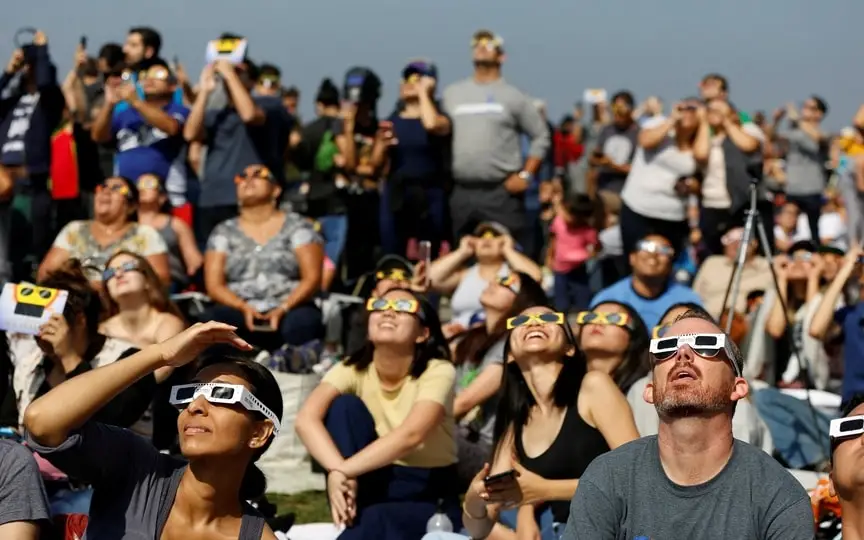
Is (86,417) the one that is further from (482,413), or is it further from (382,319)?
(482,413)

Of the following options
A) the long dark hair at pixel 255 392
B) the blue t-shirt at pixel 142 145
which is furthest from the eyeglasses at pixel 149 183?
the long dark hair at pixel 255 392

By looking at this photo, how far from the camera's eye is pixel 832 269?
891 cm

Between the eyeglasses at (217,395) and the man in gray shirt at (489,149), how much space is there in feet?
19.2

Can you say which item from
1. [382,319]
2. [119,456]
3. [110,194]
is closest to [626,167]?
[110,194]

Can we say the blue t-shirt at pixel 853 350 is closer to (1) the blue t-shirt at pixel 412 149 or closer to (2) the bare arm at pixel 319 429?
(2) the bare arm at pixel 319 429

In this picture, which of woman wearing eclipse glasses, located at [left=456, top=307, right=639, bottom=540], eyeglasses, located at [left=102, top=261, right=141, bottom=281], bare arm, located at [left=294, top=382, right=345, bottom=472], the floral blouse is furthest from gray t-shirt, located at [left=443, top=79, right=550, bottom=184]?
woman wearing eclipse glasses, located at [left=456, top=307, right=639, bottom=540]

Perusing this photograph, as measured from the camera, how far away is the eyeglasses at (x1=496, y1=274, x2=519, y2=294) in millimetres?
7523

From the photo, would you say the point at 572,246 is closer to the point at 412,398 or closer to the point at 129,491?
the point at 412,398

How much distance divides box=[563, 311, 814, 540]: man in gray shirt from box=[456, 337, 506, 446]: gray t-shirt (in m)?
3.19

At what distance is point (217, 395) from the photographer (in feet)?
13.7

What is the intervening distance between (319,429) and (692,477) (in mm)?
2738

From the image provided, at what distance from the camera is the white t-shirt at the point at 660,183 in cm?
987

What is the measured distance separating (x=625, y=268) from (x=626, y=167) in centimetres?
328

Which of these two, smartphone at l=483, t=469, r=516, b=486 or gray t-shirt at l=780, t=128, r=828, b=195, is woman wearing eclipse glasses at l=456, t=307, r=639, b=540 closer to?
smartphone at l=483, t=469, r=516, b=486
